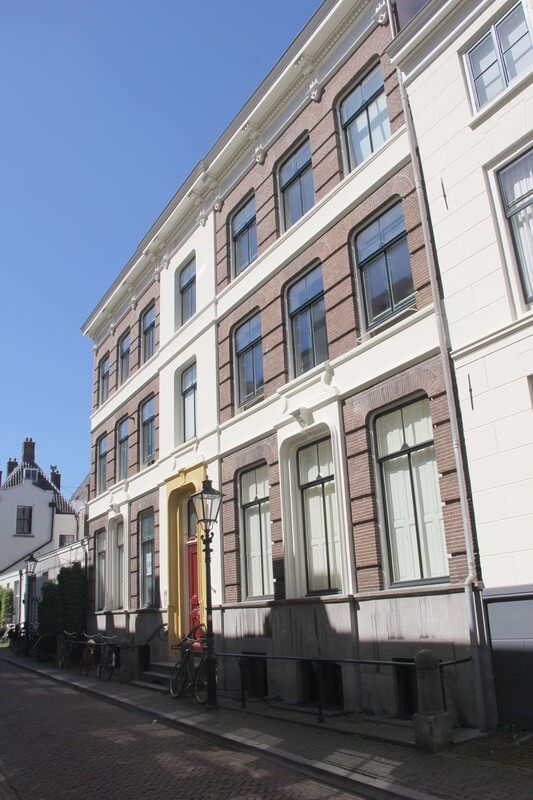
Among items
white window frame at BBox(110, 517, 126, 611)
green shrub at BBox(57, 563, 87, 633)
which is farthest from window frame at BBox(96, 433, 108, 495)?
green shrub at BBox(57, 563, 87, 633)

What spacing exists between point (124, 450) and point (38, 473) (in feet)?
108

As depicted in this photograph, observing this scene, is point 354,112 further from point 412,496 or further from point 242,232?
point 412,496

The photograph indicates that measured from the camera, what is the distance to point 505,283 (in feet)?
29.7

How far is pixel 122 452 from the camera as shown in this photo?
22.9 m

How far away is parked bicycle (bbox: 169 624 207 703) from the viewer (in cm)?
1299

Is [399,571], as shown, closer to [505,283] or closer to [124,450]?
[505,283]

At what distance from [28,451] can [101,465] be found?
33196 millimetres

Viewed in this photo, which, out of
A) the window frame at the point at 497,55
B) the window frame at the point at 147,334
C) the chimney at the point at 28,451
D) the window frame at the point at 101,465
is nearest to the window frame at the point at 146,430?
the window frame at the point at 147,334

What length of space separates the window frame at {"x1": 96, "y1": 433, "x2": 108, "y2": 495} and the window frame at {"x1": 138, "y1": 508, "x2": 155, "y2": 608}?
4367 millimetres

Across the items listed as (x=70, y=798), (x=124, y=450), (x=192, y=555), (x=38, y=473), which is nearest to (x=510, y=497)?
(x=70, y=798)

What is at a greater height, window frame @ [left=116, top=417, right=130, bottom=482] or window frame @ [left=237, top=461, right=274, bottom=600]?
window frame @ [left=116, top=417, right=130, bottom=482]

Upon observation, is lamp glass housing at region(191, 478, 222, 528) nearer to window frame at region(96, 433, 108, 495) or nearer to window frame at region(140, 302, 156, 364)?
window frame at region(140, 302, 156, 364)

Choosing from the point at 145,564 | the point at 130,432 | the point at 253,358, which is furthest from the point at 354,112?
the point at 145,564

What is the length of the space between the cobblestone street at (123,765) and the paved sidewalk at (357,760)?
20cm
